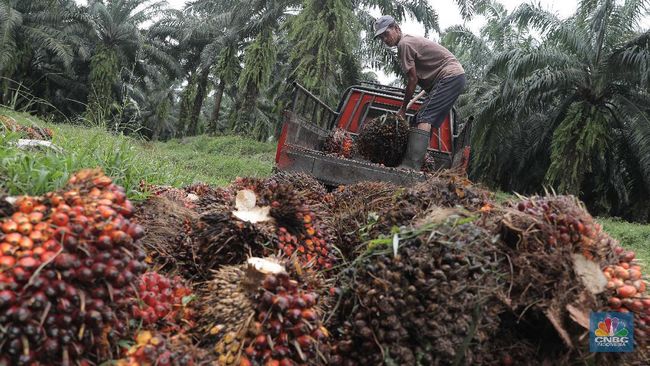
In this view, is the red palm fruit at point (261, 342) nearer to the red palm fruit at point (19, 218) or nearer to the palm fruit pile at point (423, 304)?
the palm fruit pile at point (423, 304)

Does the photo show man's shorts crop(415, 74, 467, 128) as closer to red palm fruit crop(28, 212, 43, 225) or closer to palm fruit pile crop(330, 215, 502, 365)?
palm fruit pile crop(330, 215, 502, 365)

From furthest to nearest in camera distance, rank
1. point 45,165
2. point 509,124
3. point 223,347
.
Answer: point 509,124 → point 45,165 → point 223,347

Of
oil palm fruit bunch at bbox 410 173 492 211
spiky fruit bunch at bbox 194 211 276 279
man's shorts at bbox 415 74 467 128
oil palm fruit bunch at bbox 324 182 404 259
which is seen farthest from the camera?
man's shorts at bbox 415 74 467 128

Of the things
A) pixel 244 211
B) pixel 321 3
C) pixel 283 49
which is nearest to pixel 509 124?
pixel 321 3

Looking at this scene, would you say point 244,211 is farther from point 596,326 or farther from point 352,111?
point 352,111

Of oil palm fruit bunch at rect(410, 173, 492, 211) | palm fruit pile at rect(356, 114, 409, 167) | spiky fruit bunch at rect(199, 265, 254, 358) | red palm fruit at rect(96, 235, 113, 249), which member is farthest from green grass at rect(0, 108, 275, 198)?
palm fruit pile at rect(356, 114, 409, 167)

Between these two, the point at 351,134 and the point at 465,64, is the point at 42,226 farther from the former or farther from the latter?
the point at 465,64

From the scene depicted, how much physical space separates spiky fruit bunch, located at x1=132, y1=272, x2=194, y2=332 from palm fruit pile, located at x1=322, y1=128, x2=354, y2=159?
389 cm

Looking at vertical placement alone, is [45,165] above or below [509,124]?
below

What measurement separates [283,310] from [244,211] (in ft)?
1.96

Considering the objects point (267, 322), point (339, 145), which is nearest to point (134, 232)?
point (267, 322)

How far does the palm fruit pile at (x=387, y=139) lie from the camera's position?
15.7ft

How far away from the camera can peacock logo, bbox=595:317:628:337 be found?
1.41 metres

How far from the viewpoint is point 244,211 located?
74.7 inches
